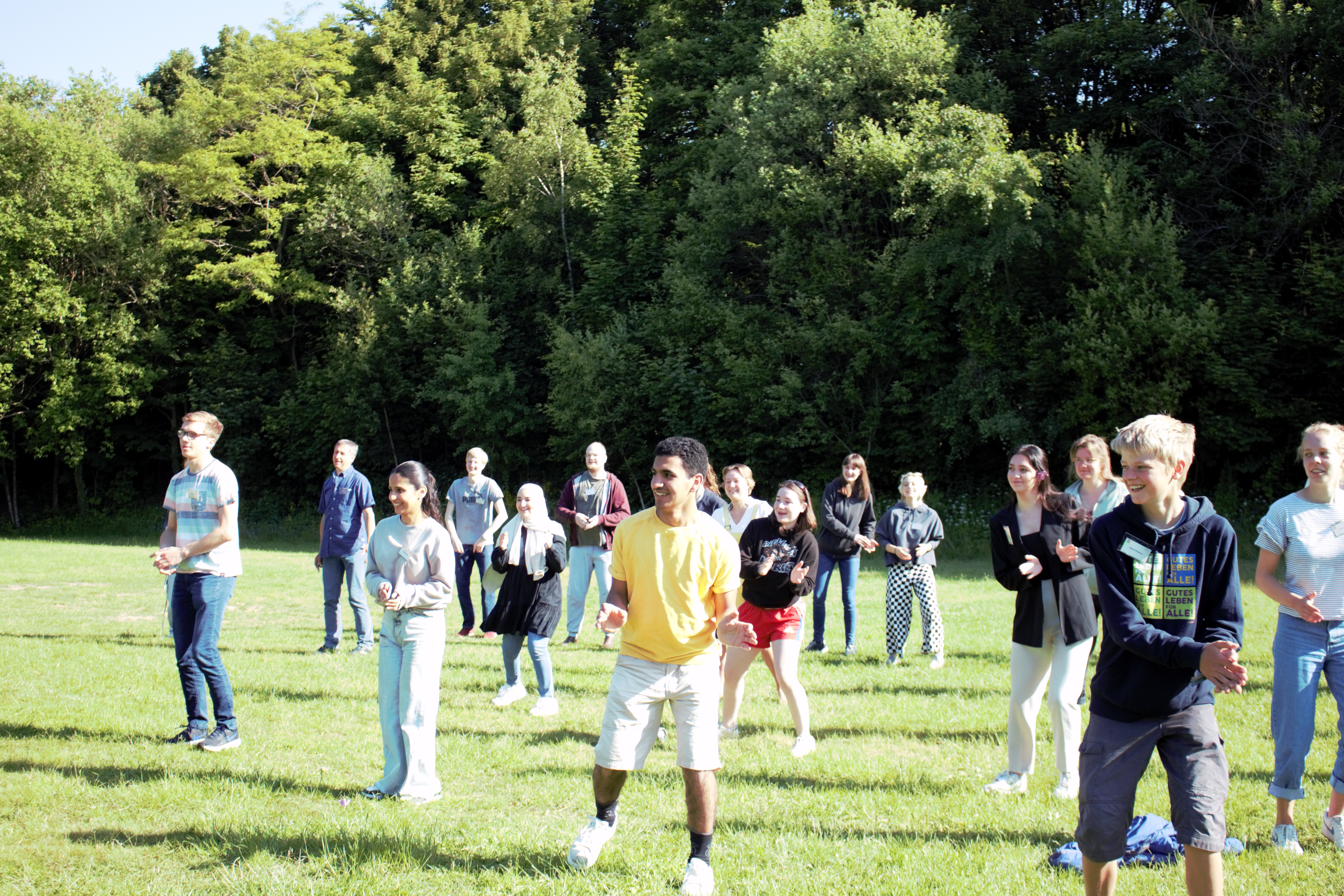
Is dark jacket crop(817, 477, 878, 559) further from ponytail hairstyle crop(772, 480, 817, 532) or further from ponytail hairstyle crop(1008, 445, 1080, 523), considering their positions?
ponytail hairstyle crop(1008, 445, 1080, 523)

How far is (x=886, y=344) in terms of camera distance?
24078 millimetres

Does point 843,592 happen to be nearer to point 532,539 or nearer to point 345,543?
point 532,539

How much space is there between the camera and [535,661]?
7473 mm

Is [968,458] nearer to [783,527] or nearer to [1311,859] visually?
[783,527]

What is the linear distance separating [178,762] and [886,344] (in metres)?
20.3

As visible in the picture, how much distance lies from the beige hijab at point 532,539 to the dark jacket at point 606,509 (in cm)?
262

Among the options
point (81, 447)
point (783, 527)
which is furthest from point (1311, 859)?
point (81, 447)

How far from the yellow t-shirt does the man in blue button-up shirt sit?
246 inches

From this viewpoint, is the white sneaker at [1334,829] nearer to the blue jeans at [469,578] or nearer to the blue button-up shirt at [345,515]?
the blue jeans at [469,578]

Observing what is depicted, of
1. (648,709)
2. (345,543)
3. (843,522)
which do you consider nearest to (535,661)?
(648,709)

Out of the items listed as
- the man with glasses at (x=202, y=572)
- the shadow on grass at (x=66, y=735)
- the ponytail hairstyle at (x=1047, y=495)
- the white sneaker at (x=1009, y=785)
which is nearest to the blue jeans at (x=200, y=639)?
the man with glasses at (x=202, y=572)

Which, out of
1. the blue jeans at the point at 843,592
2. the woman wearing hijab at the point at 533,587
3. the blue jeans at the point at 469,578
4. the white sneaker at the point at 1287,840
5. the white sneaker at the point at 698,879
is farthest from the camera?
the blue jeans at the point at 469,578

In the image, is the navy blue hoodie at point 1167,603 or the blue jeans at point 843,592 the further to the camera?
the blue jeans at point 843,592

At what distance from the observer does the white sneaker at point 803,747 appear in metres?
6.40
